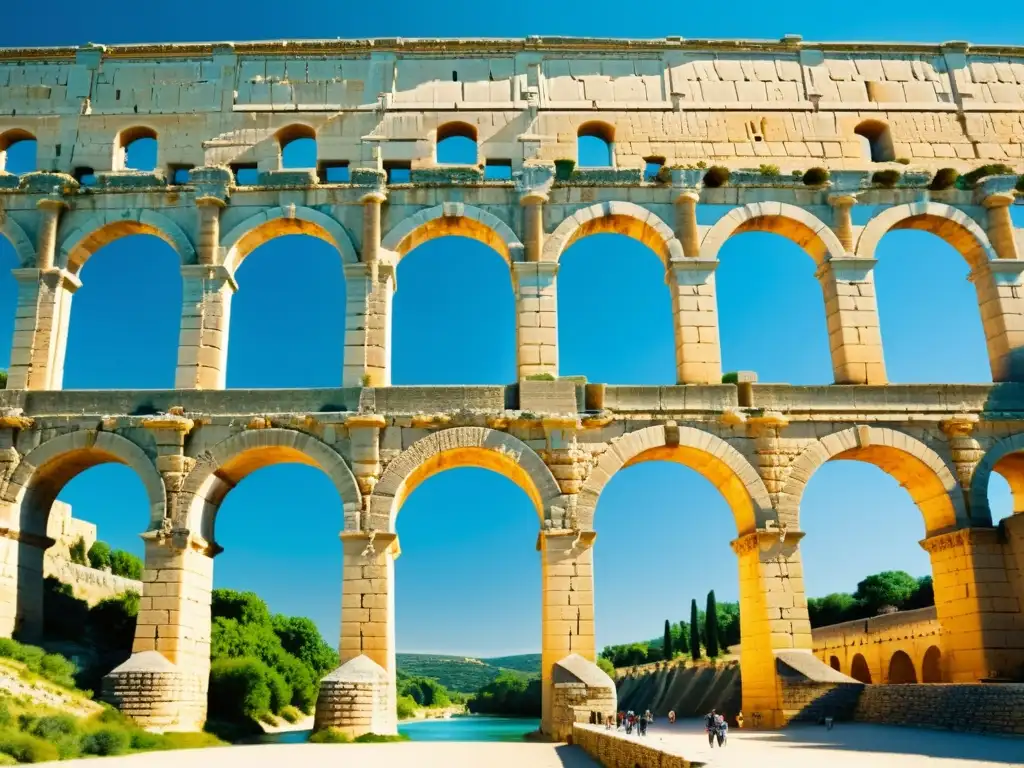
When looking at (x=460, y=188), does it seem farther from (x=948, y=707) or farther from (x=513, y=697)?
(x=513, y=697)

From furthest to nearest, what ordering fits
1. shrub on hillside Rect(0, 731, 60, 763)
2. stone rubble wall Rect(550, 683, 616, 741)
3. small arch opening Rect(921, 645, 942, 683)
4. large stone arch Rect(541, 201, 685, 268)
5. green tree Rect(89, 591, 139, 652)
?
1. small arch opening Rect(921, 645, 942, 683)
2. large stone arch Rect(541, 201, 685, 268)
3. green tree Rect(89, 591, 139, 652)
4. stone rubble wall Rect(550, 683, 616, 741)
5. shrub on hillside Rect(0, 731, 60, 763)

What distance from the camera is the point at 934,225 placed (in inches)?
888

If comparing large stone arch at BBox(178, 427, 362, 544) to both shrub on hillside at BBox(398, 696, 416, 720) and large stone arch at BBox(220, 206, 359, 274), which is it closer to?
large stone arch at BBox(220, 206, 359, 274)

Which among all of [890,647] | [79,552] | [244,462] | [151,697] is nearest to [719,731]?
[151,697]

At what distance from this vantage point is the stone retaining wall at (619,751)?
9.24 metres

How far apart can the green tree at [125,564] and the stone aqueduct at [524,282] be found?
21965 millimetres

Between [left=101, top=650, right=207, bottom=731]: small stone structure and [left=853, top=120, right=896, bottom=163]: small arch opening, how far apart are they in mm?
20362

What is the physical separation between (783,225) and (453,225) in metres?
8.13

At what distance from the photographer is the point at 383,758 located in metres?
14.5

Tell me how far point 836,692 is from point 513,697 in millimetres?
55937

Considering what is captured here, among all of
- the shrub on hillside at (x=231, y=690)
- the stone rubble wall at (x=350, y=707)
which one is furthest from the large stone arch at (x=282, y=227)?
the stone rubble wall at (x=350, y=707)

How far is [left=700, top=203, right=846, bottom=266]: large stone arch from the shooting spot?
2188 cm

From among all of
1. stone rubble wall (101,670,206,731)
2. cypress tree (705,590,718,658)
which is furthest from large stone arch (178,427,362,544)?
cypress tree (705,590,718,658)

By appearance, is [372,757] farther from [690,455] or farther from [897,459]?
[897,459]
